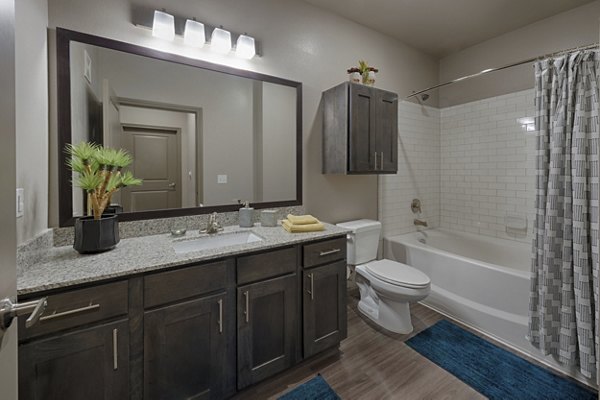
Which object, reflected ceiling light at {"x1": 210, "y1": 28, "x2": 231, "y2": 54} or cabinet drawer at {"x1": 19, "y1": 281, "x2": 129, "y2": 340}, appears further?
reflected ceiling light at {"x1": 210, "y1": 28, "x2": 231, "y2": 54}

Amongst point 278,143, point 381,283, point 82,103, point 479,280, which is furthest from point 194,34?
point 479,280

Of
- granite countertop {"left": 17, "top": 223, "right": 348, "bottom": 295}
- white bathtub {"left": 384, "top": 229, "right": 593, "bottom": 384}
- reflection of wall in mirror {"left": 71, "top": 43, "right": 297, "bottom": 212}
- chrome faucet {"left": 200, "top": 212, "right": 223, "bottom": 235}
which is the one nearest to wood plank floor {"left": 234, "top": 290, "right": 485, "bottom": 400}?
white bathtub {"left": 384, "top": 229, "right": 593, "bottom": 384}

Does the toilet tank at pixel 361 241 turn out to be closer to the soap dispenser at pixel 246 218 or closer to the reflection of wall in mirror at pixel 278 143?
the reflection of wall in mirror at pixel 278 143

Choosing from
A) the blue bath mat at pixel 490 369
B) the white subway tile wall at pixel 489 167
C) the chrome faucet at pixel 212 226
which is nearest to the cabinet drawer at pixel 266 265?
the chrome faucet at pixel 212 226

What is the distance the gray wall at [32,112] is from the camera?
3.80 ft

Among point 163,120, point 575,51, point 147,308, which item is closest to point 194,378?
point 147,308

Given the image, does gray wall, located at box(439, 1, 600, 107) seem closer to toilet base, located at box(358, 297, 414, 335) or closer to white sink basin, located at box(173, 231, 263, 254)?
toilet base, located at box(358, 297, 414, 335)

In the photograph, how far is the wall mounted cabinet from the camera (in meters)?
2.19

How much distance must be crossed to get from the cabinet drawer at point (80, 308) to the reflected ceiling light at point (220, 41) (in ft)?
5.25

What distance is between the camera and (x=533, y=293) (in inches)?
71.0

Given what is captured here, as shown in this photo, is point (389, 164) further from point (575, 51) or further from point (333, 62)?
point (575, 51)

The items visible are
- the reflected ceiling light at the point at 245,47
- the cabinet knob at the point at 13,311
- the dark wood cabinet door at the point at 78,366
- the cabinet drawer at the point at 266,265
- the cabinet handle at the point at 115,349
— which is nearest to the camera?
the cabinet knob at the point at 13,311

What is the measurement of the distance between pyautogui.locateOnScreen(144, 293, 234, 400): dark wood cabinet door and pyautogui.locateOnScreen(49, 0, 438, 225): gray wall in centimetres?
90

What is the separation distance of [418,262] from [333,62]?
2.09 meters
